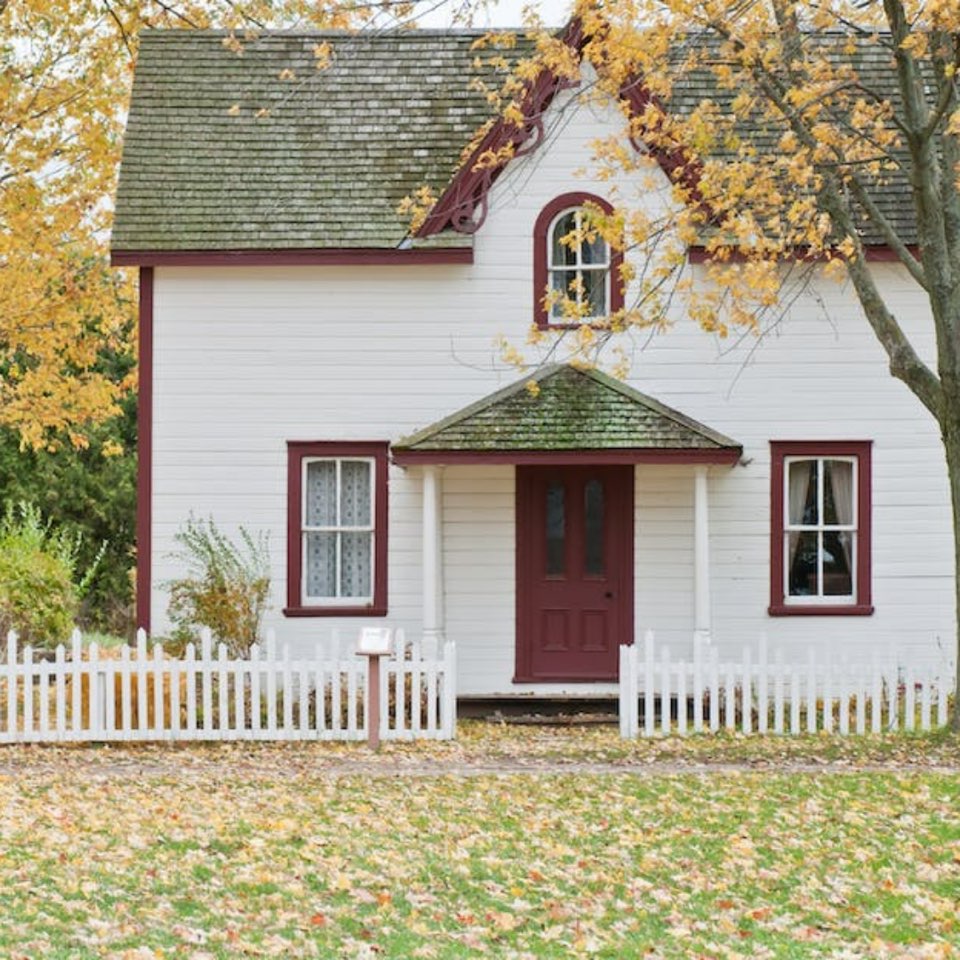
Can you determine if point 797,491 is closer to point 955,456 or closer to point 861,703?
point 861,703

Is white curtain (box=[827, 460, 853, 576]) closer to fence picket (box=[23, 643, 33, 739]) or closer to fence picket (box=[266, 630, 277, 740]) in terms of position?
fence picket (box=[266, 630, 277, 740])

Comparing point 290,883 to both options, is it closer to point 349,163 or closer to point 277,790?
point 277,790

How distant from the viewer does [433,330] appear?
2103cm

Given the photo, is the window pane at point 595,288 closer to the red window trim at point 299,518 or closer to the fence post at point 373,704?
the red window trim at point 299,518

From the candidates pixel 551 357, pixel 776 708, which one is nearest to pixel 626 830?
pixel 776 708

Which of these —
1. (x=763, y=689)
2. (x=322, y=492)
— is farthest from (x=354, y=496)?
(x=763, y=689)

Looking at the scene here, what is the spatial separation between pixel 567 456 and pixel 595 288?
2.53 meters

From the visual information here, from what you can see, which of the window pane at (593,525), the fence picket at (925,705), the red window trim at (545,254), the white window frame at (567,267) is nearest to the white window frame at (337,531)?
the window pane at (593,525)

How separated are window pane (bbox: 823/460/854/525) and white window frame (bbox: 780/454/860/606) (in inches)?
1.4

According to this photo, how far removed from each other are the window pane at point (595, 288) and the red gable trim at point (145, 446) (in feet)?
16.8

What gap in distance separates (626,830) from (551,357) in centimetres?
927

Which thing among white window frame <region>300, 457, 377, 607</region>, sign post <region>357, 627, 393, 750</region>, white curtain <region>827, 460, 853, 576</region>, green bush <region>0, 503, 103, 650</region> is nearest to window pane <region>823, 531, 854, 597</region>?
white curtain <region>827, 460, 853, 576</region>

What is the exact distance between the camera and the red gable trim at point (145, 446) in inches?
821

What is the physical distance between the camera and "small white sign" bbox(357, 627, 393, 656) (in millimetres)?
16953
